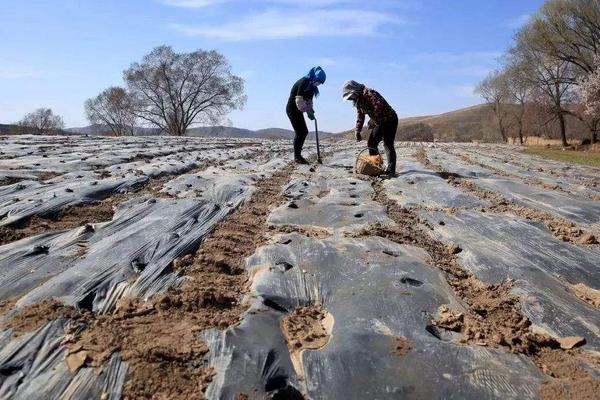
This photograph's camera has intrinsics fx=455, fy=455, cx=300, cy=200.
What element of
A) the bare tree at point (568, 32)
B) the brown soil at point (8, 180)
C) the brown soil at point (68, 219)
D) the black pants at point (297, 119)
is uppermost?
the bare tree at point (568, 32)

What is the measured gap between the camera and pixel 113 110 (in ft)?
173

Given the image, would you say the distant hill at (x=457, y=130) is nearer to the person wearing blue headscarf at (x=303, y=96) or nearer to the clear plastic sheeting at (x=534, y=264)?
the person wearing blue headscarf at (x=303, y=96)

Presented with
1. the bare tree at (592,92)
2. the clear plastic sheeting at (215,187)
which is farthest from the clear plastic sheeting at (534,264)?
the bare tree at (592,92)

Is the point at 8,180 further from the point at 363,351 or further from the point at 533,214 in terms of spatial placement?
the point at 533,214

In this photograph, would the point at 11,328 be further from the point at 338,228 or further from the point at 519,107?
the point at 519,107

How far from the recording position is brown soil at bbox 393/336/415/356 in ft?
Result: 5.64

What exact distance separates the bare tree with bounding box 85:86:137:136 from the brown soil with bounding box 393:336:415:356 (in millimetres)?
51277

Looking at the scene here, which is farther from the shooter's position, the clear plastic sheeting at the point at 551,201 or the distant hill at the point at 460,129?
the distant hill at the point at 460,129

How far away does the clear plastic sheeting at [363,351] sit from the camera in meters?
1.52

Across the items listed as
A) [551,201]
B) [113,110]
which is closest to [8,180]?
[551,201]

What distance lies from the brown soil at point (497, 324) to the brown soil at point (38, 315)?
1565 mm

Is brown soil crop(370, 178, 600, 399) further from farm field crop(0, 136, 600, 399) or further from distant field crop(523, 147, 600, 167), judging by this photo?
distant field crop(523, 147, 600, 167)

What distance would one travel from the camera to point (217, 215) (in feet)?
12.6

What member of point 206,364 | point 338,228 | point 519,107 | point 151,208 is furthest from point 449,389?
point 519,107
